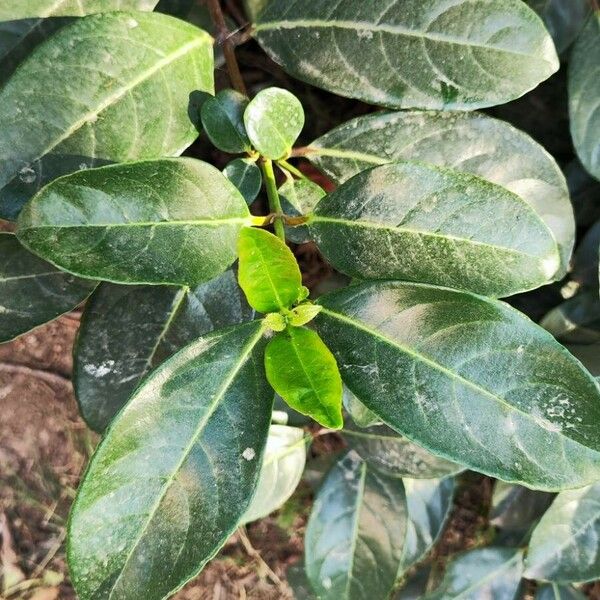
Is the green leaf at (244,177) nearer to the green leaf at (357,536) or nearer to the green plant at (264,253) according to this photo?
the green plant at (264,253)

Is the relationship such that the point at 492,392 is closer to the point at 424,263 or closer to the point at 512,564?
the point at 424,263

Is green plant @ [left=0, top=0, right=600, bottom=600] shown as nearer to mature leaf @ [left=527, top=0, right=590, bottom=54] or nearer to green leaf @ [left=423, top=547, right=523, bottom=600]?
mature leaf @ [left=527, top=0, right=590, bottom=54]

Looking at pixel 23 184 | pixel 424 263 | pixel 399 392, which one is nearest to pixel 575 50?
pixel 424 263

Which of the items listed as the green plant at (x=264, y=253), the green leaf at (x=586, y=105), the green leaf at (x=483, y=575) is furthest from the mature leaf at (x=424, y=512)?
the green leaf at (x=586, y=105)

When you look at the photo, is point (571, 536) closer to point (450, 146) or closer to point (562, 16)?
point (450, 146)

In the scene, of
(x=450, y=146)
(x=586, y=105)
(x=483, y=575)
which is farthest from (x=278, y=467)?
(x=586, y=105)
